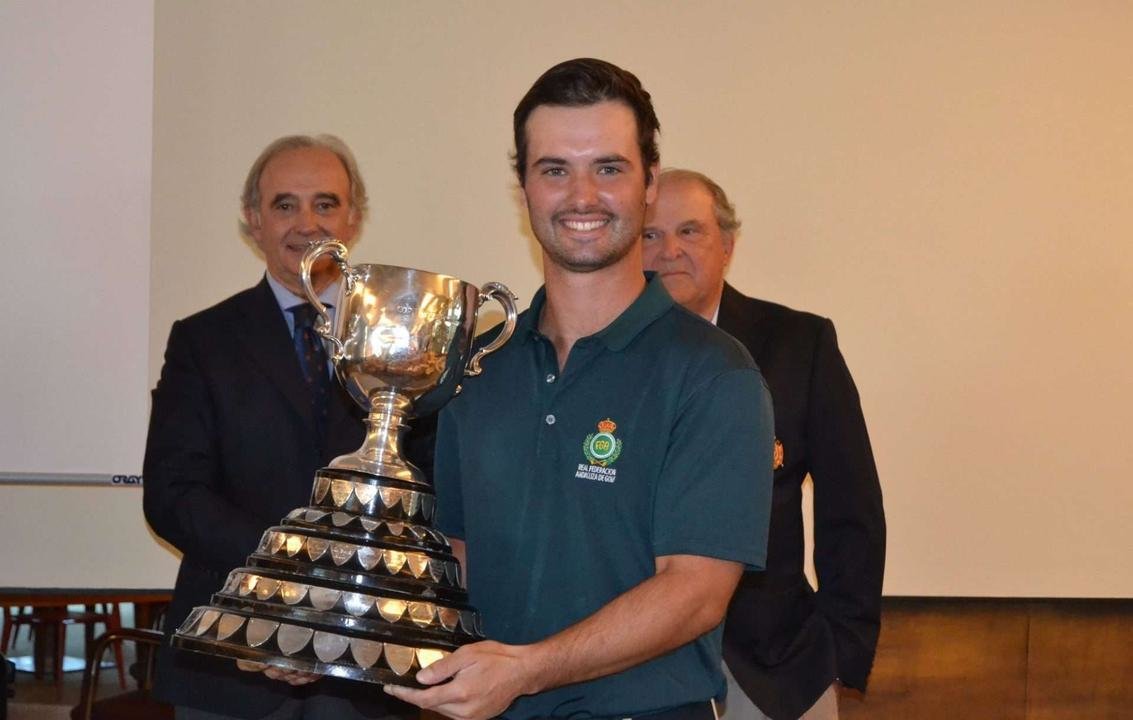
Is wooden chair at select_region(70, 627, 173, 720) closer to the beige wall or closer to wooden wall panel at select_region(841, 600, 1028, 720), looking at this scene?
the beige wall

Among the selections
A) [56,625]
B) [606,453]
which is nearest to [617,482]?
[606,453]

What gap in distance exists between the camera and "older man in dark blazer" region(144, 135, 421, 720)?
2828 mm

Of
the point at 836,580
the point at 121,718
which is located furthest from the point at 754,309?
the point at 121,718

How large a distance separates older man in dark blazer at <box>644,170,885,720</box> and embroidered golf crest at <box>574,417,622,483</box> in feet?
3.14

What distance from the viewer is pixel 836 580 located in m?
3.06

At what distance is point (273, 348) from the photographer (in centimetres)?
299

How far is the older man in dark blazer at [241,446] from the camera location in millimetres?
2828

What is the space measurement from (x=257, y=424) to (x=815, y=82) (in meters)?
2.12

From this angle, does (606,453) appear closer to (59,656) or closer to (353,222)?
(353,222)

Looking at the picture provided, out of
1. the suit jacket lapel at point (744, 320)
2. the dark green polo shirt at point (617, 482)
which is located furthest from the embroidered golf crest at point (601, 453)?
the suit jacket lapel at point (744, 320)

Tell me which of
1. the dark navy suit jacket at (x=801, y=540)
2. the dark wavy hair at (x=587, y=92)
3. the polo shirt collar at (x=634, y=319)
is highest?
the dark wavy hair at (x=587, y=92)

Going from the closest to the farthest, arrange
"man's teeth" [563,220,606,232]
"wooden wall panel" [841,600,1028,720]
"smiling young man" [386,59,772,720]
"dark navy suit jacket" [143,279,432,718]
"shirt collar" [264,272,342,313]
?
"smiling young man" [386,59,772,720], "man's teeth" [563,220,606,232], "dark navy suit jacket" [143,279,432,718], "shirt collar" [264,272,342,313], "wooden wall panel" [841,600,1028,720]

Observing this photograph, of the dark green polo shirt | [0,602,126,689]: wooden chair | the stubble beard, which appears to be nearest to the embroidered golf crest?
the dark green polo shirt

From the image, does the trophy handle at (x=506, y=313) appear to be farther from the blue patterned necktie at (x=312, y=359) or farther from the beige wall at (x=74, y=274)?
the beige wall at (x=74, y=274)
